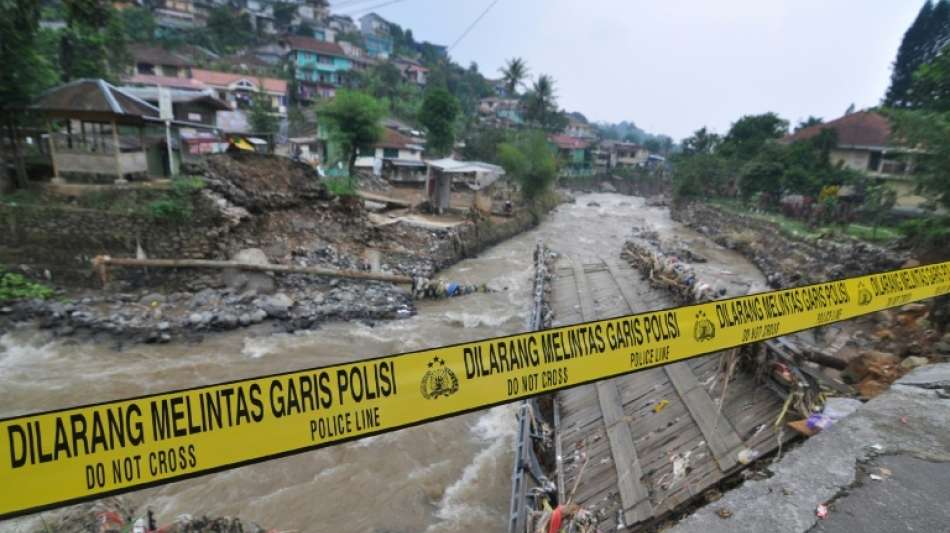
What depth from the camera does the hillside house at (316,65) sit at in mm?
52562

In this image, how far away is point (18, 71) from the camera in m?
13.1

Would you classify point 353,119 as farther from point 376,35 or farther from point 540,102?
point 376,35

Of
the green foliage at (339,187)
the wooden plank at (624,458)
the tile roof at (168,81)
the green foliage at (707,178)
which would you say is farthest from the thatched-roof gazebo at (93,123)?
the green foliage at (707,178)

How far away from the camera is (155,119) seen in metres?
15.4

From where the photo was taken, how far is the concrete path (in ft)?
9.32

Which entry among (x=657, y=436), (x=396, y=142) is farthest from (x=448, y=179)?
(x=657, y=436)

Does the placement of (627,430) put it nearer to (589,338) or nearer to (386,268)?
(589,338)

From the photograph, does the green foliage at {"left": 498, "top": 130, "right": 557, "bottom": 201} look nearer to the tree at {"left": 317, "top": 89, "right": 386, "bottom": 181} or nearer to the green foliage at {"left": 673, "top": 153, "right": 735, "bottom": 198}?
the tree at {"left": 317, "top": 89, "right": 386, "bottom": 181}

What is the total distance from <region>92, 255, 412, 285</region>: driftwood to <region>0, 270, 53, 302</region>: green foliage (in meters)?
1.20

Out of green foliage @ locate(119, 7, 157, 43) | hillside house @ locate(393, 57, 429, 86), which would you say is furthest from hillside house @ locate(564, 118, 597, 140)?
green foliage @ locate(119, 7, 157, 43)

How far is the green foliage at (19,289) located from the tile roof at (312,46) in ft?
162

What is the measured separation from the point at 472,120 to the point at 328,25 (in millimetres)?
34391

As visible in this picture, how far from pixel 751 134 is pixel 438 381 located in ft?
164

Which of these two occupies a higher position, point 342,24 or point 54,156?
point 342,24
